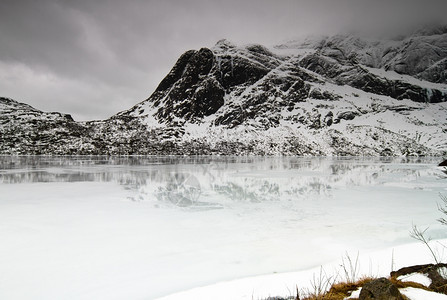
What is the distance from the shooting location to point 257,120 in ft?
494

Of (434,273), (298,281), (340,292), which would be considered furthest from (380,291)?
(298,281)

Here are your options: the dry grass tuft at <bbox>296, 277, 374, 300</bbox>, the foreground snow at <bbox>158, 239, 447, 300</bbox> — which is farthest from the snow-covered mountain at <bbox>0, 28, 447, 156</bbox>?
the dry grass tuft at <bbox>296, 277, 374, 300</bbox>

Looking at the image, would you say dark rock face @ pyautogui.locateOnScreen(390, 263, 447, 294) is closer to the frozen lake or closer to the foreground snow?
the foreground snow

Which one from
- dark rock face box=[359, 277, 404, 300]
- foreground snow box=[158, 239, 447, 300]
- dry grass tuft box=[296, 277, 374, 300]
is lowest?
foreground snow box=[158, 239, 447, 300]

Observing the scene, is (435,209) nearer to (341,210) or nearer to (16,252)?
(341,210)

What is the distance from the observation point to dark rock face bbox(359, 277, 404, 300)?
393 centimetres

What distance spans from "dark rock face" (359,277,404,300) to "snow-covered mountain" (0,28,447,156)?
10507cm

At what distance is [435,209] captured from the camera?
1427 centimetres

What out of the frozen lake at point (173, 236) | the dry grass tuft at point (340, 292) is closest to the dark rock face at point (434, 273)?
the dry grass tuft at point (340, 292)

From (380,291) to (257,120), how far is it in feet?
488

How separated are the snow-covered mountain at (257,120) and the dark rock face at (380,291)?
105 m

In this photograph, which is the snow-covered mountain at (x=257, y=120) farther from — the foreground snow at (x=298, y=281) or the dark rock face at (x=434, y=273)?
the dark rock face at (x=434, y=273)

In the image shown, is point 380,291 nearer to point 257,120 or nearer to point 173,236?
point 173,236

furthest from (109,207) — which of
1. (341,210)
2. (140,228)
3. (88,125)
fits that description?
(88,125)
